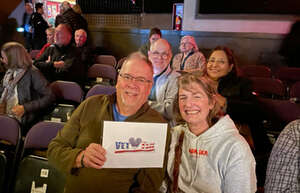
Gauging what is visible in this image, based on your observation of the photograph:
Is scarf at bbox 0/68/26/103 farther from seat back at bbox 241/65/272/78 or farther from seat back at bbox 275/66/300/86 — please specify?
seat back at bbox 275/66/300/86

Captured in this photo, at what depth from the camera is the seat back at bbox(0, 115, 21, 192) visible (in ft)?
6.61

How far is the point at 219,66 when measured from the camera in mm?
2727

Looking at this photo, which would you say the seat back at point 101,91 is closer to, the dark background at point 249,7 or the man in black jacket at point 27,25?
the dark background at point 249,7

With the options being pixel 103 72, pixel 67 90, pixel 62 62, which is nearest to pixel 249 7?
pixel 103 72

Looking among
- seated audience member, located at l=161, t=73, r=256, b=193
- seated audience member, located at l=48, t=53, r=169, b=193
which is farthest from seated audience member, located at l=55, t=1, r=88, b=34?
seated audience member, located at l=161, t=73, r=256, b=193

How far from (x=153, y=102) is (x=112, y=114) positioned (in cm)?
85

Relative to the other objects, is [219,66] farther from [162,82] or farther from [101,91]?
[101,91]

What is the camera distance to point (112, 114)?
156 cm

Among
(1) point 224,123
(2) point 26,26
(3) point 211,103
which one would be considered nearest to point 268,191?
(1) point 224,123

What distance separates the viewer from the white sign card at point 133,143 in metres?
1.29

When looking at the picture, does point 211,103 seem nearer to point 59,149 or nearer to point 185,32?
point 59,149

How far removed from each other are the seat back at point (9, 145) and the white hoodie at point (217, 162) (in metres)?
1.34

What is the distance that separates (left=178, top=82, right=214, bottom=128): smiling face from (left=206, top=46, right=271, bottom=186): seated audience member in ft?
3.50

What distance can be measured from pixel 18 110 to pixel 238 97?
7.78 ft
